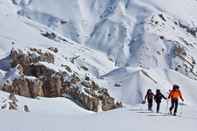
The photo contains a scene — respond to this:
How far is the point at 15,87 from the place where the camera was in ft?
311

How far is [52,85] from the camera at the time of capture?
10544 cm

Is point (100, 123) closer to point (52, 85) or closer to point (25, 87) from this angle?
point (25, 87)

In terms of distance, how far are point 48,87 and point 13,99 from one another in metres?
29.3

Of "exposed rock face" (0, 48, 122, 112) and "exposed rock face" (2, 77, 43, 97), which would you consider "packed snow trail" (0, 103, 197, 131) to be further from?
"exposed rock face" (0, 48, 122, 112)

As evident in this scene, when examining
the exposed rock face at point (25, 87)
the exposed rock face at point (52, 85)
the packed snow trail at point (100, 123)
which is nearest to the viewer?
the packed snow trail at point (100, 123)

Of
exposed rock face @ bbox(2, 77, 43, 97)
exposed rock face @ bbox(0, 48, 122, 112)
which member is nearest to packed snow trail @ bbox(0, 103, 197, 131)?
exposed rock face @ bbox(2, 77, 43, 97)

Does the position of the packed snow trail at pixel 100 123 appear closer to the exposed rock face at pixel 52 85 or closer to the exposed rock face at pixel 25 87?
the exposed rock face at pixel 25 87

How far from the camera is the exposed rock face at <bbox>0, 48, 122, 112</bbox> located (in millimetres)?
96938

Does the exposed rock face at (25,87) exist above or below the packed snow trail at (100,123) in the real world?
above

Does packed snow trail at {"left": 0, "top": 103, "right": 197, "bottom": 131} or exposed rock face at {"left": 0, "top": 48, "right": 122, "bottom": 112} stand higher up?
exposed rock face at {"left": 0, "top": 48, "right": 122, "bottom": 112}

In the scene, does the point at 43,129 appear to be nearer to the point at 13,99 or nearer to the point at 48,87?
the point at 13,99

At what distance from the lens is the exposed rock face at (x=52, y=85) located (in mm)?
96938

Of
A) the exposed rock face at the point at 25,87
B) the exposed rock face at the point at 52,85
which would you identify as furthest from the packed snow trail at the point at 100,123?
the exposed rock face at the point at 52,85

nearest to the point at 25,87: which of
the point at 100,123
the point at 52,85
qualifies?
the point at 52,85
